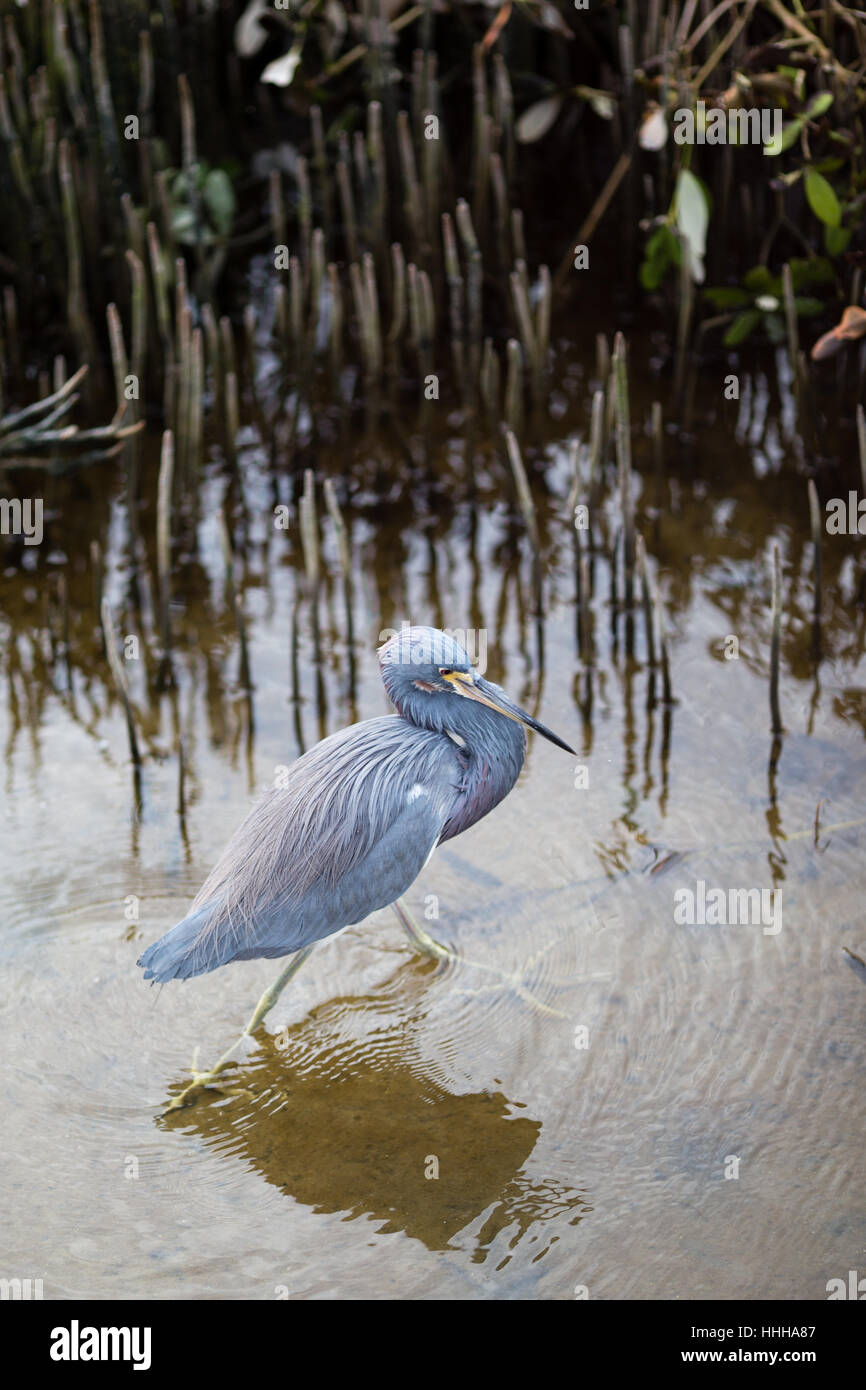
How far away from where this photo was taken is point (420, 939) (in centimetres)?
381

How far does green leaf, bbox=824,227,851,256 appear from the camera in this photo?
Answer: 5352 mm

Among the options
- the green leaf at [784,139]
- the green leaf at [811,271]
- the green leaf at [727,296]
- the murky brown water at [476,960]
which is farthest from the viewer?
the green leaf at [727,296]

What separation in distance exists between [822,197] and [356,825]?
305 cm

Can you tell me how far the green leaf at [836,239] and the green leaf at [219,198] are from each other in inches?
93.4

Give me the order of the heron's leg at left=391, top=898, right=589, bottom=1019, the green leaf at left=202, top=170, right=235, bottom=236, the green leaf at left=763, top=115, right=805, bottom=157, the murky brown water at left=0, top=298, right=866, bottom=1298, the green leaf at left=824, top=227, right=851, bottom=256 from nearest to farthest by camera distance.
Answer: the murky brown water at left=0, top=298, right=866, bottom=1298 < the heron's leg at left=391, top=898, right=589, bottom=1019 < the green leaf at left=763, top=115, right=805, bottom=157 < the green leaf at left=824, top=227, right=851, bottom=256 < the green leaf at left=202, top=170, right=235, bottom=236

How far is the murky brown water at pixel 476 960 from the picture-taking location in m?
3.12

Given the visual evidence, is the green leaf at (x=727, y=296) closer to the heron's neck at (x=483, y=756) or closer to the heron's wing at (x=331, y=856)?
the heron's neck at (x=483, y=756)

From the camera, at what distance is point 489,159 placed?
589 centimetres

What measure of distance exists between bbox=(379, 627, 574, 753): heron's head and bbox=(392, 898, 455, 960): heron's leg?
517 mm

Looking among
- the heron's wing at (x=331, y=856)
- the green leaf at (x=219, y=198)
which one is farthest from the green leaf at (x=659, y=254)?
the heron's wing at (x=331, y=856)

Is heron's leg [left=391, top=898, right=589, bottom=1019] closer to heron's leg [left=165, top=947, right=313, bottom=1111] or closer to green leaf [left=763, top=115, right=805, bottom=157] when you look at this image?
heron's leg [left=165, top=947, right=313, bottom=1111]

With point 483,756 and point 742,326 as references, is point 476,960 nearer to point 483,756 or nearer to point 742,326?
point 483,756

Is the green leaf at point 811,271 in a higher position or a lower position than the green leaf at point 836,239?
lower

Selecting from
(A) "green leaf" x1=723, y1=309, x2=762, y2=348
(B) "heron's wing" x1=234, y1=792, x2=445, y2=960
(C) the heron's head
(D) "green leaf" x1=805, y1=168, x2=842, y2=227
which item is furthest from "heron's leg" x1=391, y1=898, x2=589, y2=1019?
(D) "green leaf" x1=805, y1=168, x2=842, y2=227
